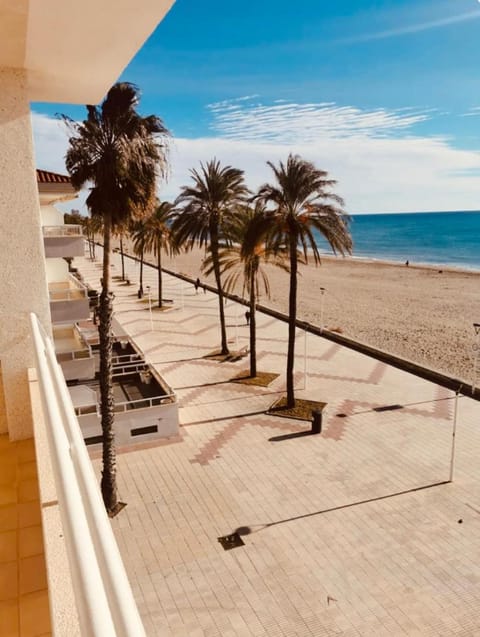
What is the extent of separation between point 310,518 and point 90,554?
431 inches

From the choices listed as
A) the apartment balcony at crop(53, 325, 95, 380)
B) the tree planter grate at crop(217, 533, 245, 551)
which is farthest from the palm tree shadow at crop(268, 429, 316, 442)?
the apartment balcony at crop(53, 325, 95, 380)

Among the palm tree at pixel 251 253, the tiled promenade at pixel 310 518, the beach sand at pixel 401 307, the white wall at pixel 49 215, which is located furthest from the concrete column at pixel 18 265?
the beach sand at pixel 401 307

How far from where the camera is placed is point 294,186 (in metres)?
15.4

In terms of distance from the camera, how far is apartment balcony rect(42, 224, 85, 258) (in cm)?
1584

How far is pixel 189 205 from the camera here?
872 inches

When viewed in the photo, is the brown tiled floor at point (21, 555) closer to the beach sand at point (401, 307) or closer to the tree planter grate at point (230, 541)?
the tree planter grate at point (230, 541)

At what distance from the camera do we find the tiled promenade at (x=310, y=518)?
27.9ft

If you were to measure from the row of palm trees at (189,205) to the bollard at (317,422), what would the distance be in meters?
1.88

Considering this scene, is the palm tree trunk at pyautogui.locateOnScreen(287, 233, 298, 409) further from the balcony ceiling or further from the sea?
the sea

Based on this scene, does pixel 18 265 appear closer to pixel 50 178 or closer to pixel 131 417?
pixel 131 417

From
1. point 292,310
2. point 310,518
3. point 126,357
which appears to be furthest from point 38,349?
point 126,357

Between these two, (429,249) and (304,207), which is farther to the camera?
(429,249)

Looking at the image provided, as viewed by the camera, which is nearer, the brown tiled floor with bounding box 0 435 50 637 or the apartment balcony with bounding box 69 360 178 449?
the brown tiled floor with bounding box 0 435 50 637

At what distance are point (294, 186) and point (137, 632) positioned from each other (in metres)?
15.4
